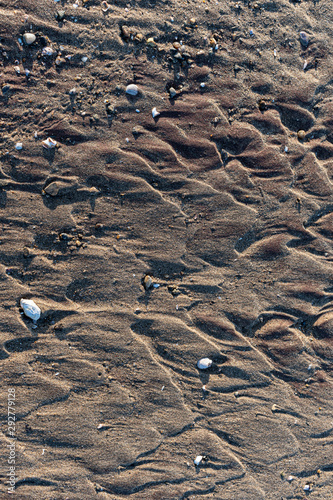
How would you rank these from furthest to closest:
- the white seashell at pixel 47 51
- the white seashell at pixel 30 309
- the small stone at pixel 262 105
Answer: the small stone at pixel 262 105 < the white seashell at pixel 47 51 < the white seashell at pixel 30 309

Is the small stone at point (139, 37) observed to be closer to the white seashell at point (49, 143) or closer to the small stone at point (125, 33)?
the small stone at point (125, 33)

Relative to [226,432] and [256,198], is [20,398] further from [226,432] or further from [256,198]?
[256,198]

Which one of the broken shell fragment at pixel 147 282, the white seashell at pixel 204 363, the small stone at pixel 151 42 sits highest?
the small stone at pixel 151 42

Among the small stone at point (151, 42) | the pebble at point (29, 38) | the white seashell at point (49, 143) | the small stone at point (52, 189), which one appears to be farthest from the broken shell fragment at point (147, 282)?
the pebble at point (29, 38)

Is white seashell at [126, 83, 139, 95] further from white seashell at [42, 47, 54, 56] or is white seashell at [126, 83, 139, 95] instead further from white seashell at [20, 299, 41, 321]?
white seashell at [20, 299, 41, 321]

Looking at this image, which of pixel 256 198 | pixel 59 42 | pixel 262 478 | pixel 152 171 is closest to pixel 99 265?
pixel 152 171
